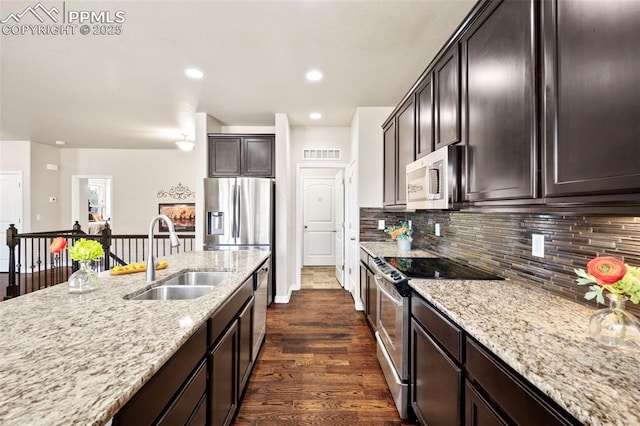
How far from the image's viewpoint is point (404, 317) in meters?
Result: 1.90

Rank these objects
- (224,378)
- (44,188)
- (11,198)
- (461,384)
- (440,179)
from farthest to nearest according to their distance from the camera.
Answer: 1. (44,188)
2. (11,198)
3. (440,179)
4. (224,378)
5. (461,384)

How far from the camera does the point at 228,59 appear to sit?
112 inches

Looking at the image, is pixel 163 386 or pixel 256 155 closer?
pixel 163 386

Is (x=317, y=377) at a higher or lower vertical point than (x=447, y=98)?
lower

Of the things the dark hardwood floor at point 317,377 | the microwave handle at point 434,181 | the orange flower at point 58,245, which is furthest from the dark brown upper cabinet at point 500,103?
the orange flower at point 58,245

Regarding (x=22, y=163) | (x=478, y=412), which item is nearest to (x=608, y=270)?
(x=478, y=412)

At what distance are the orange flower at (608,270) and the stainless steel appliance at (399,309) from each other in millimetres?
1004

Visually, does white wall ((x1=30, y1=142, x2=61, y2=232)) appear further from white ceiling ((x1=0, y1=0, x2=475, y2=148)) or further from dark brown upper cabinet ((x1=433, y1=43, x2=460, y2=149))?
dark brown upper cabinet ((x1=433, y1=43, x2=460, y2=149))

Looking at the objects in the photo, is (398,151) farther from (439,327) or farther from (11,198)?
(11,198)

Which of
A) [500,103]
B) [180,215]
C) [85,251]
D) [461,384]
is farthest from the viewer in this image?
[180,215]

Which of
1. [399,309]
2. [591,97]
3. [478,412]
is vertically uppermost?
[591,97]

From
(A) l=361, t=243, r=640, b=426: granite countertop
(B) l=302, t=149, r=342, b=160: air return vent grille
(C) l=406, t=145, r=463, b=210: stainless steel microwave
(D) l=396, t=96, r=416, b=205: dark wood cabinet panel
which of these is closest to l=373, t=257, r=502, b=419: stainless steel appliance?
(A) l=361, t=243, r=640, b=426: granite countertop

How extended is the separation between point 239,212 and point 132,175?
4.62 metres

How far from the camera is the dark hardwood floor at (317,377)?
199 centimetres
